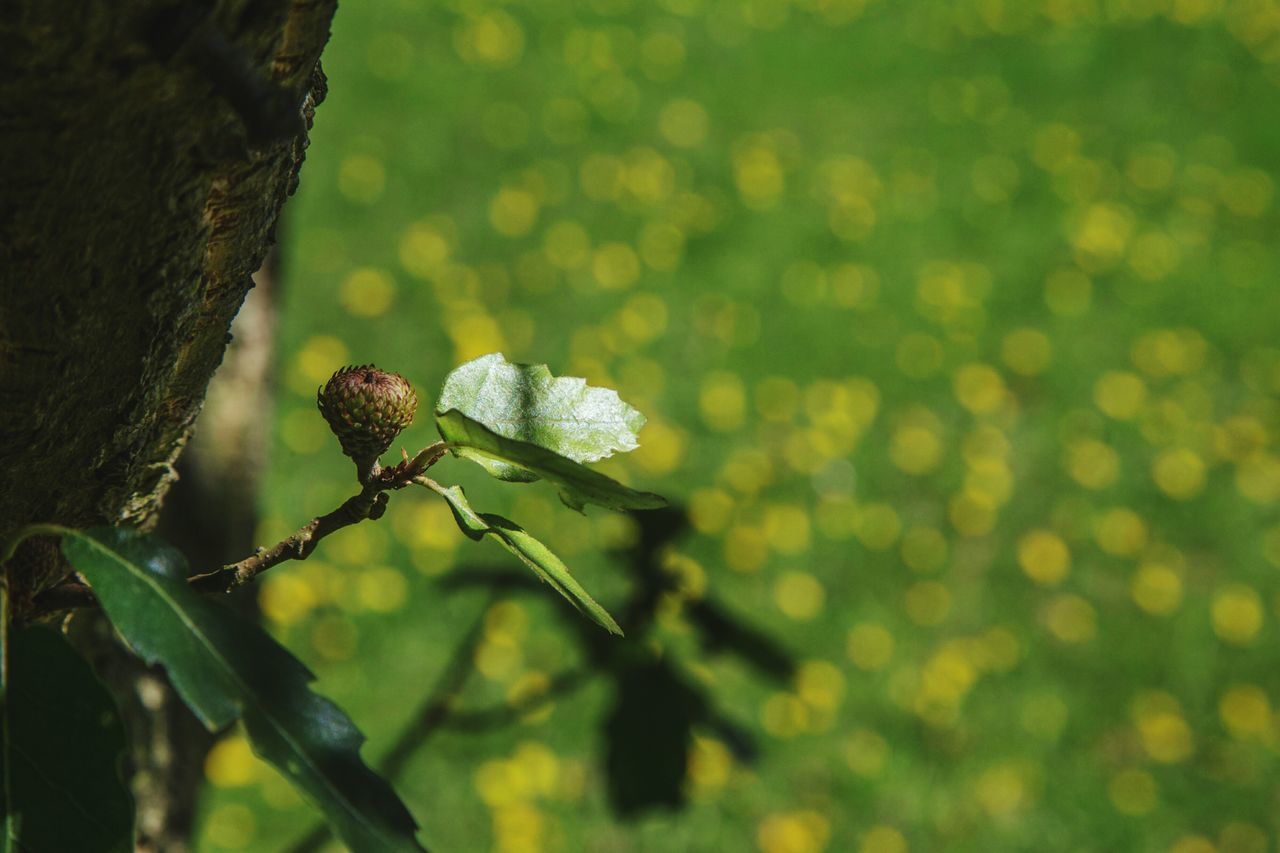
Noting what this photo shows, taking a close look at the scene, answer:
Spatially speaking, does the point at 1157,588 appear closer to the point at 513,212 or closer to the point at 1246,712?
the point at 1246,712

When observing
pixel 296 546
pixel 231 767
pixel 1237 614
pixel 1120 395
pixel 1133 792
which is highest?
pixel 296 546

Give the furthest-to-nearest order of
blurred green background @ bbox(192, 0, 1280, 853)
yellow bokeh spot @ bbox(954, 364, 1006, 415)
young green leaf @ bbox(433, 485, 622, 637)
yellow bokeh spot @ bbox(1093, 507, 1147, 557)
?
1. yellow bokeh spot @ bbox(954, 364, 1006, 415)
2. yellow bokeh spot @ bbox(1093, 507, 1147, 557)
3. blurred green background @ bbox(192, 0, 1280, 853)
4. young green leaf @ bbox(433, 485, 622, 637)

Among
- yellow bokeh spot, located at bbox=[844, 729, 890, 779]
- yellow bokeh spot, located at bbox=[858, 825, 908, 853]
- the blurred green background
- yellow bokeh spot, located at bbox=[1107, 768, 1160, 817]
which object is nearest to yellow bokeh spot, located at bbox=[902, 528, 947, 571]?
the blurred green background

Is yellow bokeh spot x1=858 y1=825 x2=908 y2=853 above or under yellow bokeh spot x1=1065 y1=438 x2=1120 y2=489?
under

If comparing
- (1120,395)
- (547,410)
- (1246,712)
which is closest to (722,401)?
(1120,395)

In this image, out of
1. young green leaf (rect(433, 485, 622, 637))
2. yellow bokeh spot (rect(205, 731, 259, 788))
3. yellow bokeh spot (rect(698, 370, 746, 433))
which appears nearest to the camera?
young green leaf (rect(433, 485, 622, 637))

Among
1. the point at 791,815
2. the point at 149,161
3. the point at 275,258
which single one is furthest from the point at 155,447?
the point at 791,815

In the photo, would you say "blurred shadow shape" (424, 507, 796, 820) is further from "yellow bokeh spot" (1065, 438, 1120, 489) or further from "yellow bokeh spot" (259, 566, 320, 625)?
"yellow bokeh spot" (1065, 438, 1120, 489)

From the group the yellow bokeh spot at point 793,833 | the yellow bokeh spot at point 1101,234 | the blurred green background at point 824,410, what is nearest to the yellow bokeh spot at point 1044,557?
the blurred green background at point 824,410

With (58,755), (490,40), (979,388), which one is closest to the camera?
(58,755)
